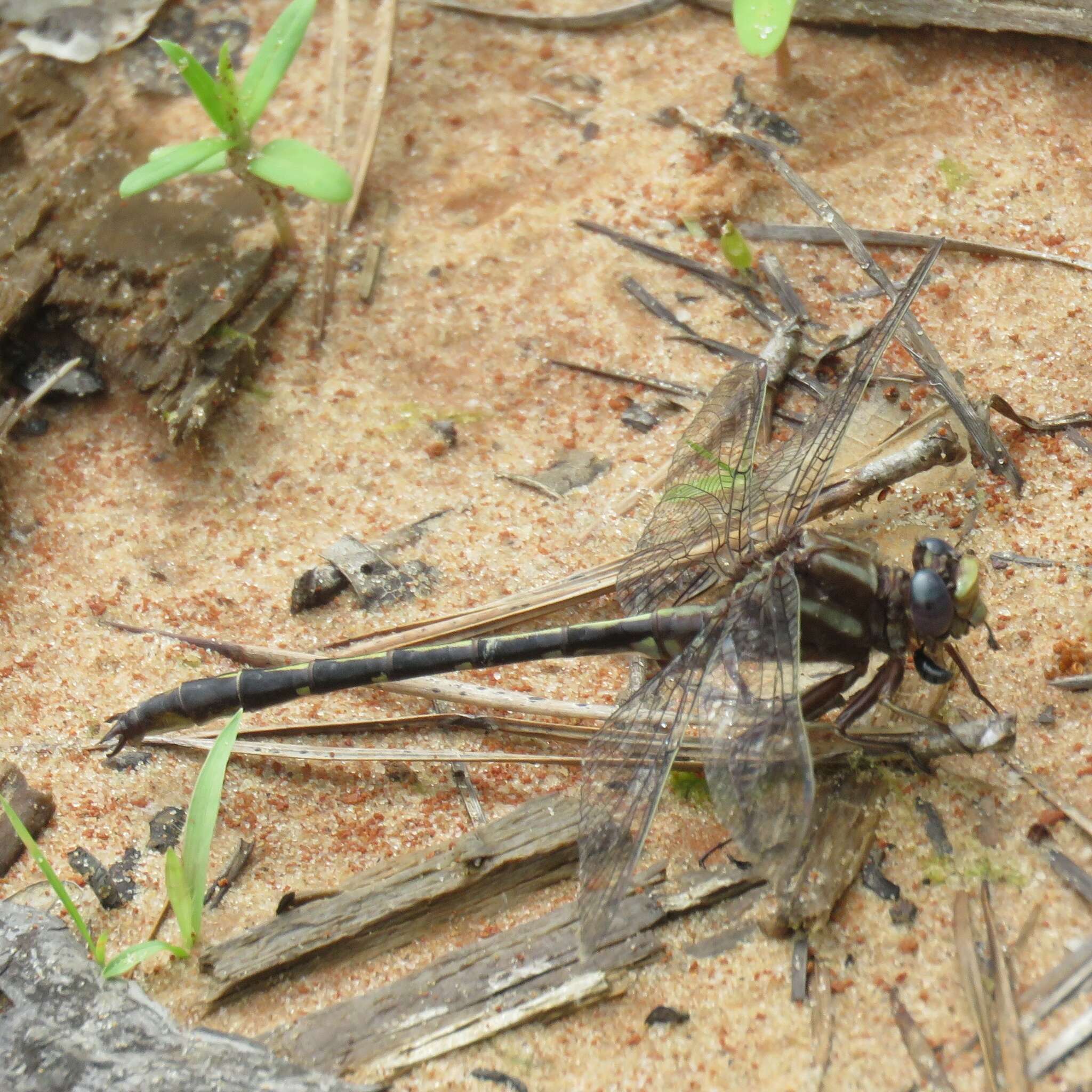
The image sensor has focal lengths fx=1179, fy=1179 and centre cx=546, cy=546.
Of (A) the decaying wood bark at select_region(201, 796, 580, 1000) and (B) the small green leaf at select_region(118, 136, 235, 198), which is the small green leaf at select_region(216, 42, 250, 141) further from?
(A) the decaying wood bark at select_region(201, 796, 580, 1000)

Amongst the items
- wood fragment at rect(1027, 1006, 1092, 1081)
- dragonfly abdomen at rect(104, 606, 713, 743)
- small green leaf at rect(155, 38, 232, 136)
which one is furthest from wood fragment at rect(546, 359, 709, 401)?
wood fragment at rect(1027, 1006, 1092, 1081)

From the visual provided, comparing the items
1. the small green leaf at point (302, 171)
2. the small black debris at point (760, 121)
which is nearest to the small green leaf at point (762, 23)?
the small black debris at point (760, 121)

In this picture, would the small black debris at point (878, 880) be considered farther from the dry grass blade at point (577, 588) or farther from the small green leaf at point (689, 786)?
the dry grass blade at point (577, 588)

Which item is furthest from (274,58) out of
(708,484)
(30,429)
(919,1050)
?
(919,1050)

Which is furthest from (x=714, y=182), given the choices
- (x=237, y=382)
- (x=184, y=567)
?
(x=184, y=567)

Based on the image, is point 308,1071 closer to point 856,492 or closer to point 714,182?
point 856,492

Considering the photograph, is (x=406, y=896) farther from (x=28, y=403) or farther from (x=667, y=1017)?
(x=28, y=403)
